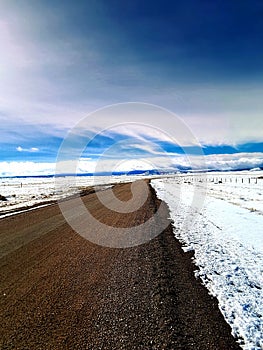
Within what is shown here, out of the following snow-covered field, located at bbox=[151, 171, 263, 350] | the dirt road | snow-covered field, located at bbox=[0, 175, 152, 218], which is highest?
the dirt road

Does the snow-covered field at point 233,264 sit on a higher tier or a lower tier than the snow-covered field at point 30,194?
higher

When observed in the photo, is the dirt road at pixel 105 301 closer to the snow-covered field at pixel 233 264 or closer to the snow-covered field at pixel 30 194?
the snow-covered field at pixel 233 264

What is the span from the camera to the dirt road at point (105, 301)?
12.4ft

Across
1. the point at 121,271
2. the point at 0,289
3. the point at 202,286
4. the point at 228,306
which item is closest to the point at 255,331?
the point at 228,306

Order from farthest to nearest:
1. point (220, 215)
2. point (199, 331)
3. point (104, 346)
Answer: point (220, 215)
point (199, 331)
point (104, 346)

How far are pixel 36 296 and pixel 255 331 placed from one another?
3.83 metres

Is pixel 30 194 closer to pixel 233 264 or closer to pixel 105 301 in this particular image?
pixel 233 264

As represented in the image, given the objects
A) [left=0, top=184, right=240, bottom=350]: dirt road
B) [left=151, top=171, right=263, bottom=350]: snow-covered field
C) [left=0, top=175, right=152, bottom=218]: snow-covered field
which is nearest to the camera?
[left=0, top=184, right=240, bottom=350]: dirt road

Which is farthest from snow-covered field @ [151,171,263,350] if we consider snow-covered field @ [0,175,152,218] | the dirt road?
snow-covered field @ [0,175,152,218]

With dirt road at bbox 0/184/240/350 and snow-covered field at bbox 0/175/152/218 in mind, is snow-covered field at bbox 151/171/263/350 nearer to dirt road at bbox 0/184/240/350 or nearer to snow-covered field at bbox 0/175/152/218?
dirt road at bbox 0/184/240/350

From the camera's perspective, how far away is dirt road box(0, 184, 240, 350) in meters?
3.79

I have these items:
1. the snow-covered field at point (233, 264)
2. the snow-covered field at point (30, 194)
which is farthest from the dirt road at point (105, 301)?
the snow-covered field at point (30, 194)

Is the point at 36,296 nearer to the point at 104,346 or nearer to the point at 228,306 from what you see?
the point at 104,346

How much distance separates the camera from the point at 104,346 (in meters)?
3.62
